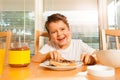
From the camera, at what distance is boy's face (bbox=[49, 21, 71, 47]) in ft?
4.32

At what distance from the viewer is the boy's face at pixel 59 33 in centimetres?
132

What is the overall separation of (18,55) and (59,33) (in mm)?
527

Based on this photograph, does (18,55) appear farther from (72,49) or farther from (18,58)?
(72,49)

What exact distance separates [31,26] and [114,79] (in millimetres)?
2386

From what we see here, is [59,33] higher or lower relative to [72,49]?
higher

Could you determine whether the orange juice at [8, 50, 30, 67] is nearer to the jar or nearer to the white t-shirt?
the jar

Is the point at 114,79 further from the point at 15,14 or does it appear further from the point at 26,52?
the point at 15,14

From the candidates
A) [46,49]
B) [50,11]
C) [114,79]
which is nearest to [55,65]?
[114,79]

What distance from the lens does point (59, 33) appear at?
1313mm

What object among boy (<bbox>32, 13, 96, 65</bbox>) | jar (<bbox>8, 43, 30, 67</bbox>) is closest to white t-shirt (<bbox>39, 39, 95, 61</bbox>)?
boy (<bbox>32, 13, 96, 65</bbox>)

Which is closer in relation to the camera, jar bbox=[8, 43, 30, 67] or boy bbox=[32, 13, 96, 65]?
jar bbox=[8, 43, 30, 67]

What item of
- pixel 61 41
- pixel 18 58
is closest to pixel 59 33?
pixel 61 41

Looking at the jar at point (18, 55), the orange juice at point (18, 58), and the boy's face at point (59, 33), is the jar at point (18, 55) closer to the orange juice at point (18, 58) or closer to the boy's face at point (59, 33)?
the orange juice at point (18, 58)

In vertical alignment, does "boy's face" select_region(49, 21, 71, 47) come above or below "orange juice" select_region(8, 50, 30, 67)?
above
